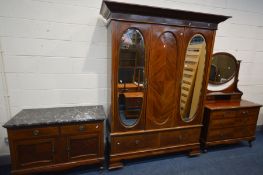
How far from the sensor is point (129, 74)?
1.94 meters

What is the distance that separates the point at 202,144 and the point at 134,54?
172 cm

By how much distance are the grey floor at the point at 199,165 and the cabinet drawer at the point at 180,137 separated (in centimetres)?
25

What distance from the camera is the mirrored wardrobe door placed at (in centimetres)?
183

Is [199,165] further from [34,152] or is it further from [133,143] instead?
[34,152]

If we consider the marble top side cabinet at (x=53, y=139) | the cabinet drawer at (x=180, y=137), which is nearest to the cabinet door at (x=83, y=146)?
the marble top side cabinet at (x=53, y=139)

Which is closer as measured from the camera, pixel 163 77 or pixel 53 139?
pixel 53 139

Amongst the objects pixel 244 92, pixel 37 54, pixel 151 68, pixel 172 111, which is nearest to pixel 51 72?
pixel 37 54

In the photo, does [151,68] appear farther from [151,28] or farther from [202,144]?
[202,144]

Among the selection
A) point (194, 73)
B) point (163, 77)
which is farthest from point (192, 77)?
point (163, 77)

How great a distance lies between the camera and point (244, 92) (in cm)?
309

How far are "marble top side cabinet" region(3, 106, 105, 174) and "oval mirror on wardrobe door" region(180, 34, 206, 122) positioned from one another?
112 centimetres

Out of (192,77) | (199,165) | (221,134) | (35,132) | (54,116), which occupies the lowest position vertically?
(199,165)

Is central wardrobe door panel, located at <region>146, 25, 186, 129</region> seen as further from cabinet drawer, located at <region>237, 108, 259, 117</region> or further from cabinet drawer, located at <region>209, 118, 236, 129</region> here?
cabinet drawer, located at <region>237, 108, 259, 117</region>

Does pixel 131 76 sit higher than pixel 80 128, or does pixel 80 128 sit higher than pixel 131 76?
pixel 131 76
